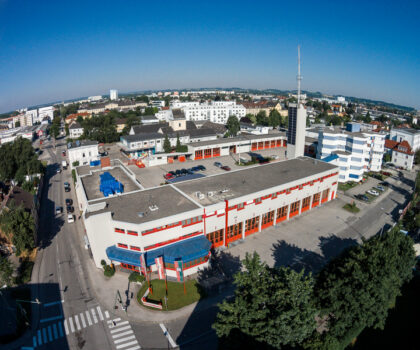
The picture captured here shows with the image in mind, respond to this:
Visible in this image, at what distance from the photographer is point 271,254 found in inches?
1421

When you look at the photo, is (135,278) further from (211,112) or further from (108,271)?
(211,112)

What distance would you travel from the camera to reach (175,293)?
2959 centimetres

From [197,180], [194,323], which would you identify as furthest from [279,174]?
[194,323]

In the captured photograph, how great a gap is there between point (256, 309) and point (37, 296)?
25042 mm

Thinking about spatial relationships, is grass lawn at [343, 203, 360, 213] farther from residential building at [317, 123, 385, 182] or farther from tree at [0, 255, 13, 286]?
tree at [0, 255, 13, 286]

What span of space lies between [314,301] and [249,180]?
23.7 m

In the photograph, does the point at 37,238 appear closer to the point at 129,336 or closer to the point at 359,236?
the point at 129,336

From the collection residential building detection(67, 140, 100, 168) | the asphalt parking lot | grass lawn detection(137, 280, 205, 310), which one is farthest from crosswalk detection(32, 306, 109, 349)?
residential building detection(67, 140, 100, 168)

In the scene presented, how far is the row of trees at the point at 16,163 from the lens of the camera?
61.8 metres

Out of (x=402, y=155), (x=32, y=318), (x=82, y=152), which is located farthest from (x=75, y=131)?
(x=402, y=155)

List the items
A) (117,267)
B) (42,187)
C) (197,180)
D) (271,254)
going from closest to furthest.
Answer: (117,267), (271,254), (197,180), (42,187)

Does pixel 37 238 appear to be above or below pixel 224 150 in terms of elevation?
below

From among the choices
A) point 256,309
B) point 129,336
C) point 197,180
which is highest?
point 197,180

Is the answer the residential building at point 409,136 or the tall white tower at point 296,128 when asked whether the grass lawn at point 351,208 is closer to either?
the tall white tower at point 296,128
